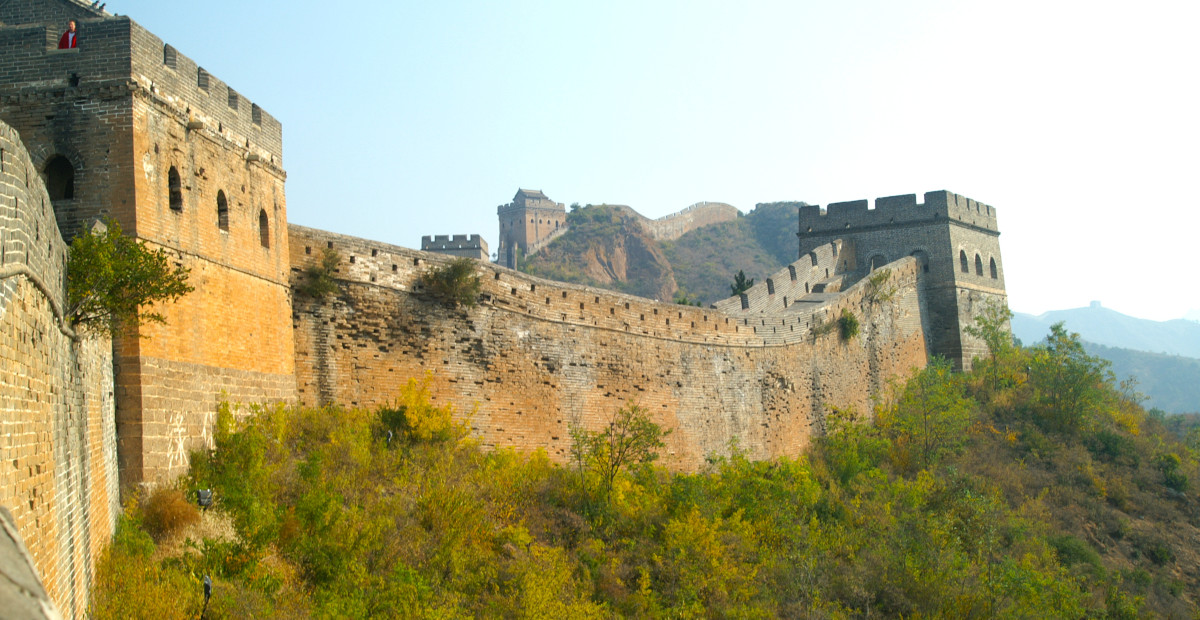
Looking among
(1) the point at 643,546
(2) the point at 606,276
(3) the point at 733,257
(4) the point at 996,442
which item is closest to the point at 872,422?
(4) the point at 996,442

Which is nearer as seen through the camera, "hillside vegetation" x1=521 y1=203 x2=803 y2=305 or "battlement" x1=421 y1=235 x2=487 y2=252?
"battlement" x1=421 y1=235 x2=487 y2=252

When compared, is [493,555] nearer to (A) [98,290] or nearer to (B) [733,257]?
(A) [98,290]

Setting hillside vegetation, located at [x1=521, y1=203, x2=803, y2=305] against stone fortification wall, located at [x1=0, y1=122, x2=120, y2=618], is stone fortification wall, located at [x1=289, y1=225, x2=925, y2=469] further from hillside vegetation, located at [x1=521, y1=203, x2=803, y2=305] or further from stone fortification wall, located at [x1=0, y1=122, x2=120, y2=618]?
hillside vegetation, located at [x1=521, y1=203, x2=803, y2=305]

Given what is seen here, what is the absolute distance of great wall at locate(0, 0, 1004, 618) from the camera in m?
6.91

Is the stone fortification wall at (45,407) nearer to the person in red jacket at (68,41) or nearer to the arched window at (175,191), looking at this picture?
the arched window at (175,191)

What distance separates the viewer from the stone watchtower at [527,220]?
77438 mm

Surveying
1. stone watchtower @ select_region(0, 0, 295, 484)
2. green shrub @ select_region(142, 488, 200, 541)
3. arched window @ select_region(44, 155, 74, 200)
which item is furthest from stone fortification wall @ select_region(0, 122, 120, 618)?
arched window @ select_region(44, 155, 74, 200)

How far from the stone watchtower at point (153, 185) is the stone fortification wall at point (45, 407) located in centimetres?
131

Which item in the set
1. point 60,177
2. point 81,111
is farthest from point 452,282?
point 81,111

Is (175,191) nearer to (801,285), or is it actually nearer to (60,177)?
(60,177)

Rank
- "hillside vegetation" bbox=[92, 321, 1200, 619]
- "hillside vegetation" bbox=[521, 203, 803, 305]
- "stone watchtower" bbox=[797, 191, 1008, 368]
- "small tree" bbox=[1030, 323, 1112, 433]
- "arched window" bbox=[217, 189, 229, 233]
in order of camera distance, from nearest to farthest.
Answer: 1. "hillside vegetation" bbox=[92, 321, 1200, 619]
2. "arched window" bbox=[217, 189, 229, 233]
3. "small tree" bbox=[1030, 323, 1112, 433]
4. "stone watchtower" bbox=[797, 191, 1008, 368]
5. "hillside vegetation" bbox=[521, 203, 803, 305]

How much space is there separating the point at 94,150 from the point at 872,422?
1907 cm

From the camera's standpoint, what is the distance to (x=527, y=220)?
77938 mm

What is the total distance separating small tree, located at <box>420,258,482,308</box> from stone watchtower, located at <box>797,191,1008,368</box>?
1614cm
